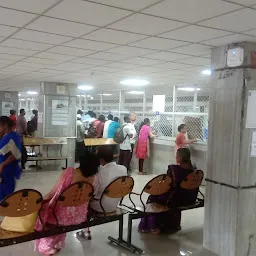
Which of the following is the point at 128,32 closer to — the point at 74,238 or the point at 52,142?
the point at 74,238

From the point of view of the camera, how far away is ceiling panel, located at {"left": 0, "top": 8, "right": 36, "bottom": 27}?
262 cm

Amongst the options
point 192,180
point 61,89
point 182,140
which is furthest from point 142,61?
point 61,89

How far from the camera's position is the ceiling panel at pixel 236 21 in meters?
2.47

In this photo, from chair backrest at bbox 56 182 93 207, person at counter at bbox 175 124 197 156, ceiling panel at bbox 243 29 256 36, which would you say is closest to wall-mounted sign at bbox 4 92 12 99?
person at counter at bbox 175 124 197 156

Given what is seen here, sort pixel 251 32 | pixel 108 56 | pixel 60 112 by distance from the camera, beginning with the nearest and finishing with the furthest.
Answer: pixel 251 32 → pixel 108 56 → pixel 60 112

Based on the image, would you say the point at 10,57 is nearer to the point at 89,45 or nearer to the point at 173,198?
the point at 89,45

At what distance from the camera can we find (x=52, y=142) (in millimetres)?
8328

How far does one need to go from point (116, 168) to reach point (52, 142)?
16.1 ft

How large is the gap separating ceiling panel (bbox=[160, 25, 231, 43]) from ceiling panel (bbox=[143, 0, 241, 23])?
11.9 inches

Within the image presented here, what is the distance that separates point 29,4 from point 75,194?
1724 millimetres

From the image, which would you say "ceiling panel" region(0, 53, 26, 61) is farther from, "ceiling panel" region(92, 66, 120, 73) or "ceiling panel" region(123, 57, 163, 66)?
"ceiling panel" region(123, 57, 163, 66)

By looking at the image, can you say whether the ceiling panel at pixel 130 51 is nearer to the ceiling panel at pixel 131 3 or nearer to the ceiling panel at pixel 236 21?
the ceiling panel at pixel 236 21

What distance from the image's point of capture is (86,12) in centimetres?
256

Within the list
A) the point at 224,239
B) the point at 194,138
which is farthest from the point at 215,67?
the point at 194,138
